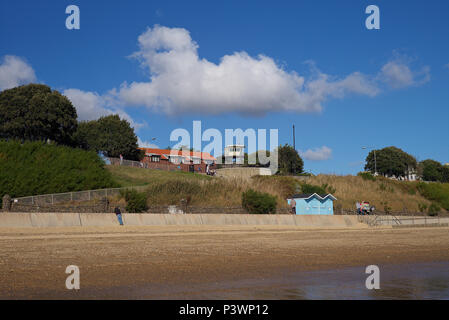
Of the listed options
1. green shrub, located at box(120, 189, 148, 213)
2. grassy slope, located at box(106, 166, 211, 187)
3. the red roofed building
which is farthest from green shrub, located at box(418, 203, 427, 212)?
the red roofed building

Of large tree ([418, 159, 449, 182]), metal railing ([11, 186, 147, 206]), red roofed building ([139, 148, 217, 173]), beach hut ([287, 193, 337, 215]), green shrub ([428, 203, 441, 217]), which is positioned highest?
red roofed building ([139, 148, 217, 173])

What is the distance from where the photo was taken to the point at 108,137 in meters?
98.1

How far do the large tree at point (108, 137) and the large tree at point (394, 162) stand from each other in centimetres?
7928

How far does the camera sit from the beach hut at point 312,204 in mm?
48781

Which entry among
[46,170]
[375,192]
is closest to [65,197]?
[46,170]

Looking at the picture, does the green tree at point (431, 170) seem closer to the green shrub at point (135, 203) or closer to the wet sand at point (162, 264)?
the green shrub at point (135, 203)

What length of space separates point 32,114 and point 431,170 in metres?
123

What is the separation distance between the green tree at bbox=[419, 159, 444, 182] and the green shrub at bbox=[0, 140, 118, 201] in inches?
4597

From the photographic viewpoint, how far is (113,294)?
311 inches

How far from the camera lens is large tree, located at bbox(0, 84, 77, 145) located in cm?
8450

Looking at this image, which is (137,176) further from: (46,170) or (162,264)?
(162,264)

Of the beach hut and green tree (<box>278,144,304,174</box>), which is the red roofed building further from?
the beach hut

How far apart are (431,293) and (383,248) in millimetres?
9933
